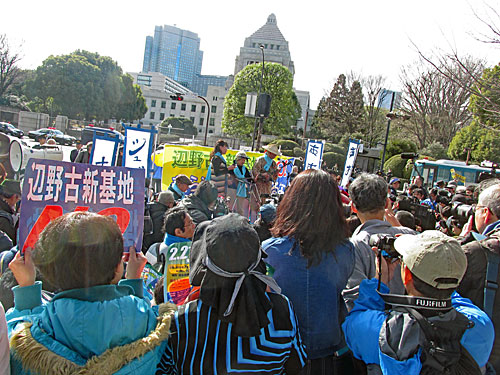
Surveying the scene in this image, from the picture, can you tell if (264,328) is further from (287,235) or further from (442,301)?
(442,301)

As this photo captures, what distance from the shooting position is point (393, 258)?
7.56ft

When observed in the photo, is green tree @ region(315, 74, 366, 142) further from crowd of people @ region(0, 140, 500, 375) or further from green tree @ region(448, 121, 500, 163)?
crowd of people @ region(0, 140, 500, 375)

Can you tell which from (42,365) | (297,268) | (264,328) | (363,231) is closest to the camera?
(42,365)

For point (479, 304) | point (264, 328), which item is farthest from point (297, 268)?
point (479, 304)

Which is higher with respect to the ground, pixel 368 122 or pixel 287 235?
pixel 368 122

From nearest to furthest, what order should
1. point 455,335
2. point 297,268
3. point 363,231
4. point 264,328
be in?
point 455,335, point 264,328, point 297,268, point 363,231

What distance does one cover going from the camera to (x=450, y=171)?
66.5ft

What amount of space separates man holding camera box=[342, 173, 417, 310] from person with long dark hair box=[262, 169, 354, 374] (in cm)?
19

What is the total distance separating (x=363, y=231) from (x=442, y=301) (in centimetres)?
103

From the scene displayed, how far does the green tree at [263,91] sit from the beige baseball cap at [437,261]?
160ft

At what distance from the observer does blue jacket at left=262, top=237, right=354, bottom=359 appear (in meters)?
2.25

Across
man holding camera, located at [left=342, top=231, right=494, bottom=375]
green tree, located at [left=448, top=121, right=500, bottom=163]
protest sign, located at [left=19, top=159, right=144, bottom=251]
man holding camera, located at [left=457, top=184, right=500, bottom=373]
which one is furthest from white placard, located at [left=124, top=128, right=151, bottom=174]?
green tree, located at [left=448, top=121, right=500, bottom=163]

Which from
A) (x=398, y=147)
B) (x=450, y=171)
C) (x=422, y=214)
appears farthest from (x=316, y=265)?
(x=398, y=147)

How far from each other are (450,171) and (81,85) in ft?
171
